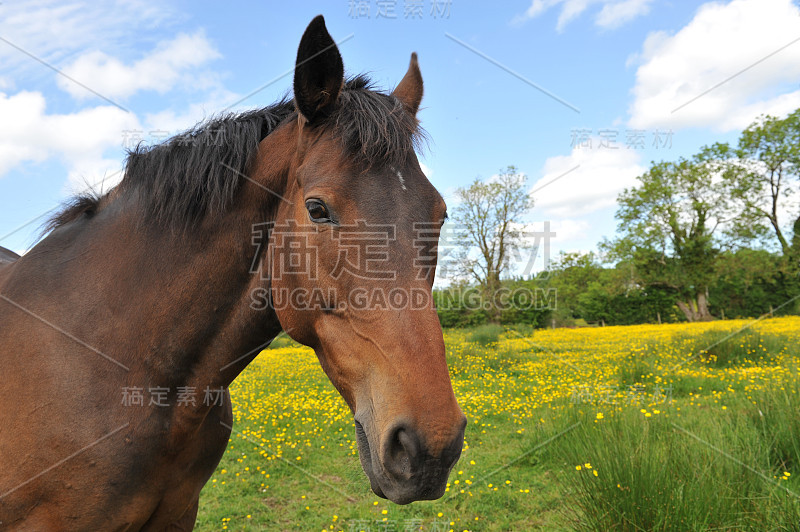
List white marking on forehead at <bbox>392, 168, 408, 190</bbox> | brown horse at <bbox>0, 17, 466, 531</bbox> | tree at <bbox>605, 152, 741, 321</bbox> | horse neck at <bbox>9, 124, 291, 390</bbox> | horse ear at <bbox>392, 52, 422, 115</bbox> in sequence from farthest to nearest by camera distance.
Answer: tree at <bbox>605, 152, 741, 321</bbox> → horse ear at <bbox>392, 52, 422, 115</bbox> → horse neck at <bbox>9, 124, 291, 390</bbox> → white marking on forehead at <bbox>392, 168, 408, 190</bbox> → brown horse at <bbox>0, 17, 466, 531</bbox>

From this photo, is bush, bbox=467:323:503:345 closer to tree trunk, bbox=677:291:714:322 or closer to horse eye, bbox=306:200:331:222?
horse eye, bbox=306:200:331:222

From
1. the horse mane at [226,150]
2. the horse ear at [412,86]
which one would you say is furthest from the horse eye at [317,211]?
the horse ear at [412,86]

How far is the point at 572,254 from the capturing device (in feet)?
160

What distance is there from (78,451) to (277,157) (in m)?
1.50

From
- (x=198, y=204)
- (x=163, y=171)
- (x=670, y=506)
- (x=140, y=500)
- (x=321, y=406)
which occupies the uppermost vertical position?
(x=163, y=171)

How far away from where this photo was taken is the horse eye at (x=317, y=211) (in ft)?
5.69

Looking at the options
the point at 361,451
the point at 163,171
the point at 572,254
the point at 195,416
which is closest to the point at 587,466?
the point at 361,451

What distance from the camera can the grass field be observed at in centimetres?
311

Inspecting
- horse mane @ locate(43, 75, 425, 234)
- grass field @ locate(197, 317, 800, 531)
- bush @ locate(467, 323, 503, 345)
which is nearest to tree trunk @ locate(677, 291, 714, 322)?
bush @ locate(467, 323, 503, 345)

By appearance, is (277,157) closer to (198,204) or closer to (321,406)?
(198,204)

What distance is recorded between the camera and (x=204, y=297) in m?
2.00

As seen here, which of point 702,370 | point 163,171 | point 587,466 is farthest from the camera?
point 702,370

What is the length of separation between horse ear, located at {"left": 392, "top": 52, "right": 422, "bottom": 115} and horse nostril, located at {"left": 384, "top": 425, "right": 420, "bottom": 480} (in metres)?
1.67

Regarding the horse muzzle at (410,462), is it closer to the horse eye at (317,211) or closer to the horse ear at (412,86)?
the horse eye at (317,211)
